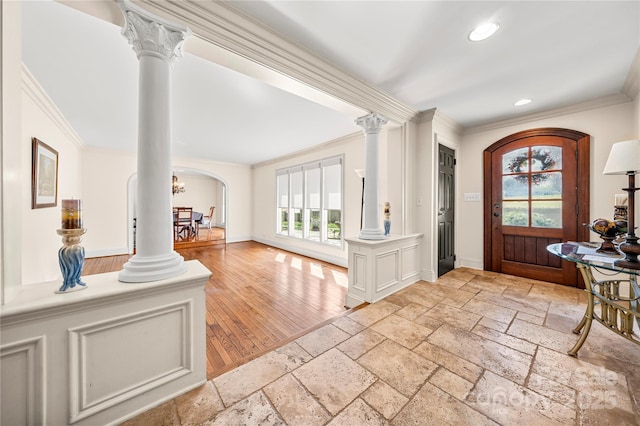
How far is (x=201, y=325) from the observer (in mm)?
1540

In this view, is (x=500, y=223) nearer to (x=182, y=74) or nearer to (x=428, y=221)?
(x=428, y=221)

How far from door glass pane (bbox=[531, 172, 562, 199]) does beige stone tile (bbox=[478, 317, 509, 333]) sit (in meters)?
2.34

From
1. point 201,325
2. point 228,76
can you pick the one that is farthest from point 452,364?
point 228,76

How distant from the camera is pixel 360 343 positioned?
6.64 feet

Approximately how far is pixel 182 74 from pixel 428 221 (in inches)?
142

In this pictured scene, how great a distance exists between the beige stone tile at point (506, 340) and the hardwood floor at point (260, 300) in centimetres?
134

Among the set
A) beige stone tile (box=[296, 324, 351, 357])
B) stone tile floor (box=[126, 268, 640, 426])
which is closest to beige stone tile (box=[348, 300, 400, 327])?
stone tile floor (box=[126, 268, 640, 426])

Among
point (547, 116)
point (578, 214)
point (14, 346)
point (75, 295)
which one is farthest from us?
point (547, 116)

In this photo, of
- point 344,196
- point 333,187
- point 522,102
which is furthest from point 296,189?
point 522,102

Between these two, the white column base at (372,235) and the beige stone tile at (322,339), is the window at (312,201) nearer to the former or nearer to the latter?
the white column base at (372,235)

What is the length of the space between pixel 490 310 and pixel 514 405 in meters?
1.42

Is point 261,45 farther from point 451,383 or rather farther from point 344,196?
point 344,196

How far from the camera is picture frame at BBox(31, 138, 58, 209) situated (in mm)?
2916

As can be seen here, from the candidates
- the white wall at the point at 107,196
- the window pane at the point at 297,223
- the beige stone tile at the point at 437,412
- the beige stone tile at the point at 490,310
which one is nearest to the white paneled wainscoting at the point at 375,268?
the beige stone tile at the point at 490,310
